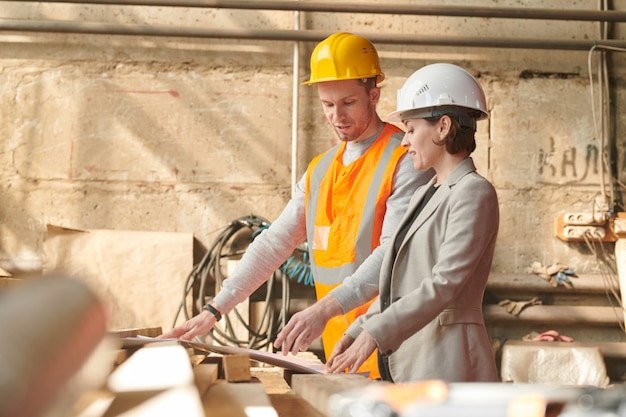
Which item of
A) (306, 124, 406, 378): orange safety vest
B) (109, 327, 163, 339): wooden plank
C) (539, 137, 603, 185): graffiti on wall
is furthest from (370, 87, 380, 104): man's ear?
(539, 137, 603, 185): graffiti on wall

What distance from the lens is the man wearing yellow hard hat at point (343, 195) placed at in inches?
122

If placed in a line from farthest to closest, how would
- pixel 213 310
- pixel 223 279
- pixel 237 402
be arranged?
1. pixel 223 279
2. pixel 213 310
3. pixel 237 402

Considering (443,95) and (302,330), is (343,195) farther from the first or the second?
(302,330)

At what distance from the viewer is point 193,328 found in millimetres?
2797

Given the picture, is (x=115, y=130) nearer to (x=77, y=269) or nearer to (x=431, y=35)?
(x=77, y=269)

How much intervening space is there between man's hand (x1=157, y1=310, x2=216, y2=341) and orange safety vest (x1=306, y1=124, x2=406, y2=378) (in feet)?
1.82

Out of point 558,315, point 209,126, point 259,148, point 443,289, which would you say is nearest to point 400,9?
point 259,148

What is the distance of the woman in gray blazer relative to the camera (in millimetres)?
2320

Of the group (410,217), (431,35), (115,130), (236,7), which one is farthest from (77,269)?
(410,217)

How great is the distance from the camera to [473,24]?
19.4 feet

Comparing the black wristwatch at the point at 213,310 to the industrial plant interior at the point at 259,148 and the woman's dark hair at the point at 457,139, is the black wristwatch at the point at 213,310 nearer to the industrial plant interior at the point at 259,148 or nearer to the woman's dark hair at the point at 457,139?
the woman's dark hair at the point at 457,139

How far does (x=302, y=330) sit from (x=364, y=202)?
84 centimetres

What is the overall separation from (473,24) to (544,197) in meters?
1.35

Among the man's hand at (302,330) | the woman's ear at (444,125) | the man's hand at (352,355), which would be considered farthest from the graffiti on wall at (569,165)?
the man's hand at (352,355)
